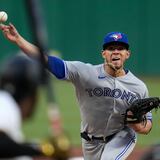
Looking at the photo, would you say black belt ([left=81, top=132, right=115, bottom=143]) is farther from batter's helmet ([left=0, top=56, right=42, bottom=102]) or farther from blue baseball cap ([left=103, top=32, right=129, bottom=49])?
batter's helmet ([left=0, top=56, right=42, bottom=102])

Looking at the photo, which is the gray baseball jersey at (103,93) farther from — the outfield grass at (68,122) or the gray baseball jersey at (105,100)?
the outfield grass at (68,122)

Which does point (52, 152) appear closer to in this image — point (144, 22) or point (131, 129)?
point (131, 129)

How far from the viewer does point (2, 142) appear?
346cm

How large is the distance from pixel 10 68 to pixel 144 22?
1727 cm

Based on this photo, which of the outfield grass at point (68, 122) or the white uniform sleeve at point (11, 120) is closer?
the white uniform sleeve at point (11, 120)

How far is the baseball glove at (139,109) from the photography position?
670 cm

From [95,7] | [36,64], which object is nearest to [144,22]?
[95,7]

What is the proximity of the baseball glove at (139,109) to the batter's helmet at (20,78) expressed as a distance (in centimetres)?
317

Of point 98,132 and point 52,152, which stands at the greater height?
point 98,132

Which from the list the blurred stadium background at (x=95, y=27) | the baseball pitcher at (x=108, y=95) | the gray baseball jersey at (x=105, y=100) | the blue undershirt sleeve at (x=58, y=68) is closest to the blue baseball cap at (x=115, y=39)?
the baseball pitcher at (x=108, y=95)

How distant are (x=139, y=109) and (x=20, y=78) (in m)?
3.29

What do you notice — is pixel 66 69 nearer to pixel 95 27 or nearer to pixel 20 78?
pixel 20 78

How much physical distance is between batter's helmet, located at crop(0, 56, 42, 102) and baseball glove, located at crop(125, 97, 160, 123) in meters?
3.17

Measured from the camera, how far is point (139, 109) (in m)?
6.70
